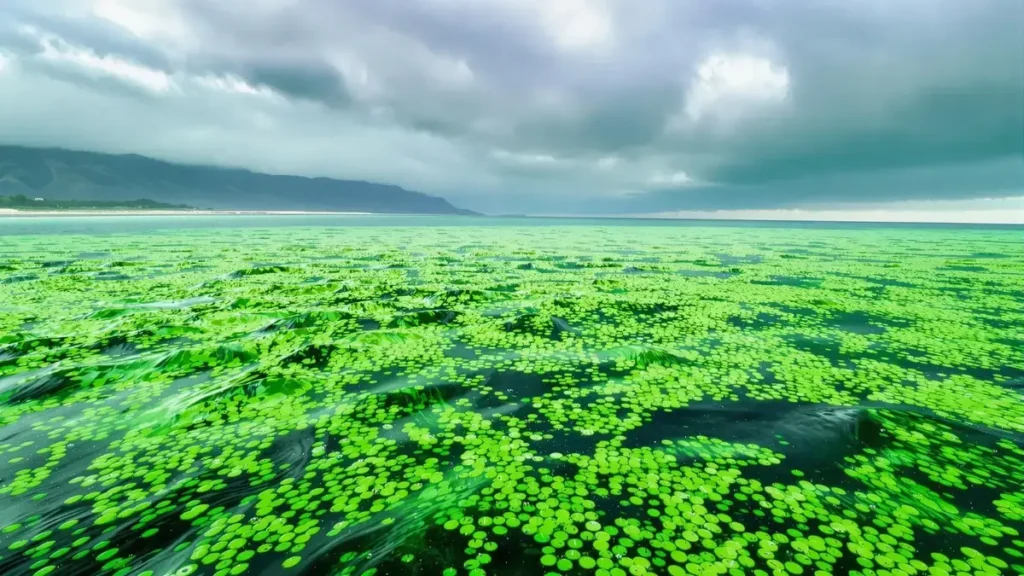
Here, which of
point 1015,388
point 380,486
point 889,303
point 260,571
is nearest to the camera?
point 260,571

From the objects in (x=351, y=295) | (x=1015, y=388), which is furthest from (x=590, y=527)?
(x=351, y=295)

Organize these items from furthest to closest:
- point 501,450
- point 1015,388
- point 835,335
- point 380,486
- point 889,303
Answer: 1. point 889,303
2. point 835,335
3. point 1015,388
4. point 501,450
5. point 380,486

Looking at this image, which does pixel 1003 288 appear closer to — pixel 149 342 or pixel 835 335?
pixel 835 335

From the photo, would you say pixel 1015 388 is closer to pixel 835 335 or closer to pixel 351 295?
pixel 835 335

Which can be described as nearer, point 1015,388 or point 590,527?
point 590,527

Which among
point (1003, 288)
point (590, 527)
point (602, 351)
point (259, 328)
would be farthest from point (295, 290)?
point (1003, 288)

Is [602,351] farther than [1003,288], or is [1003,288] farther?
[1003,288]
